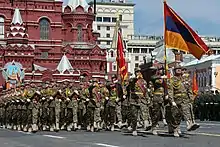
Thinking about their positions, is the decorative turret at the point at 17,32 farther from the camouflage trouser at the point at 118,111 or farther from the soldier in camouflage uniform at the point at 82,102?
the camouflage trouser at the point at 118,111

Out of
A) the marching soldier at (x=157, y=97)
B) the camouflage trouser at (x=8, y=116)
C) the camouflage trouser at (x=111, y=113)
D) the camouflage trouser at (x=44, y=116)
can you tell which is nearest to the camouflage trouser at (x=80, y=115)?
the camouflage trouser at (x=44, y=116)

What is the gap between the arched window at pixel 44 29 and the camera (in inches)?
2744

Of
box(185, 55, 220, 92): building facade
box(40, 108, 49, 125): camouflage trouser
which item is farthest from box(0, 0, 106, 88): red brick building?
box(40, 108, 49, 125): camouflage trouser

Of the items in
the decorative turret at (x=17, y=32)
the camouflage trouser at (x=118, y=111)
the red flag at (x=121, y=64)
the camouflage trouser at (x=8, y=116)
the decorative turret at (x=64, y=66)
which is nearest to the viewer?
the camouflage trouser at (x=118, y=111)

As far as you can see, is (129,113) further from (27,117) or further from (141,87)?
(27,117)

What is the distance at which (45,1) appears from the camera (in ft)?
230

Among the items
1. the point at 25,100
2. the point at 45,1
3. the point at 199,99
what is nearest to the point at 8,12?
the point at 45,1

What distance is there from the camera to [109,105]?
21.2 m

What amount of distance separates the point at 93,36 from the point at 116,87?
176 ft

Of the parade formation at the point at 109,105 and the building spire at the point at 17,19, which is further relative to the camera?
the building spire at the point at 17,19

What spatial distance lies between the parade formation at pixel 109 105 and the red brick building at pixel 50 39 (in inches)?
1487

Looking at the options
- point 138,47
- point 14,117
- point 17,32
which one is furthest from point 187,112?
point 138,47

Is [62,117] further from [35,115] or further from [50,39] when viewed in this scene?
[50,39]

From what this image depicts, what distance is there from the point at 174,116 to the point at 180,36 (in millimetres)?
2768
